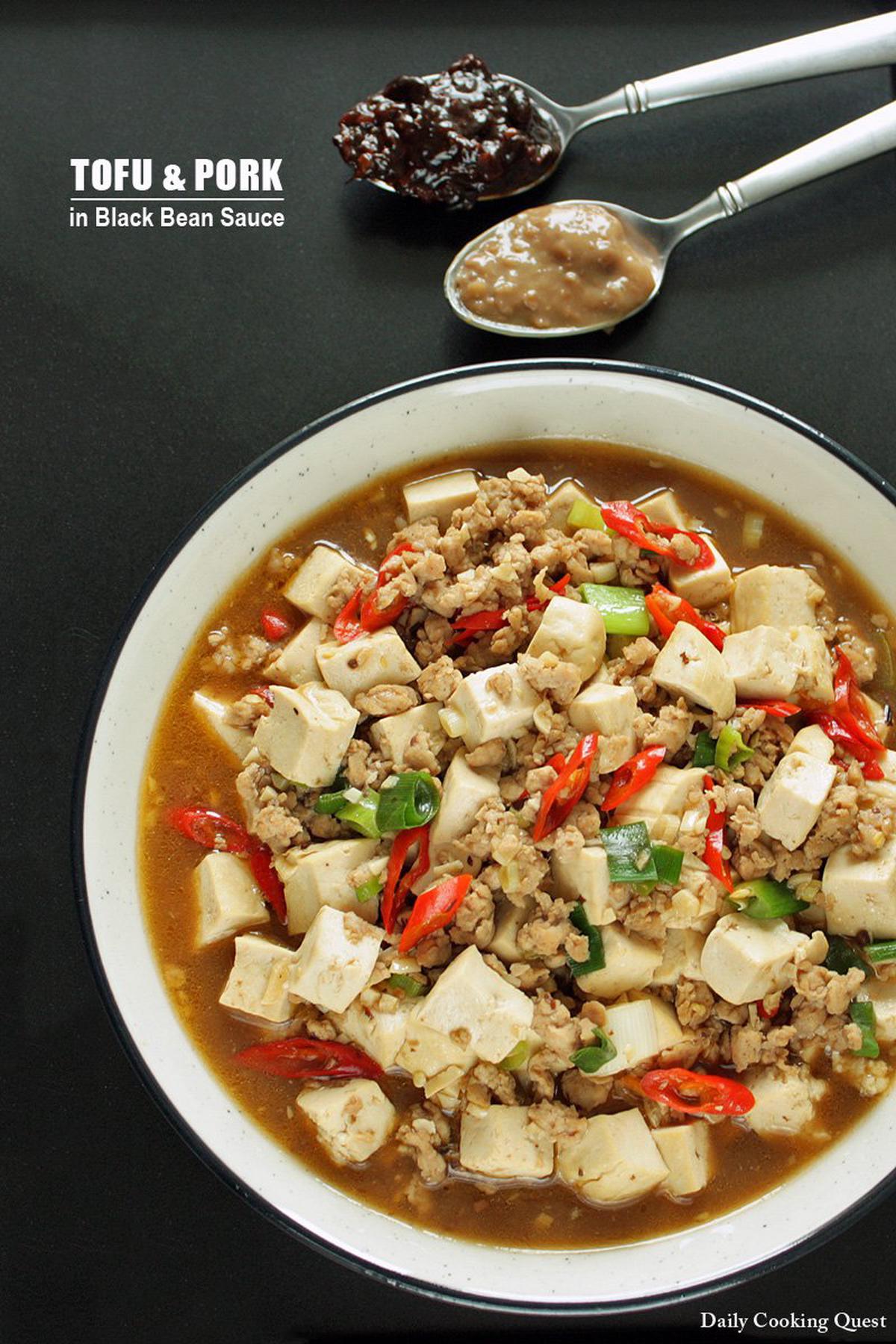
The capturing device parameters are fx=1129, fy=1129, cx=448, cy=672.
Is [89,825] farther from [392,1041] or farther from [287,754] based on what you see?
[392,1041]

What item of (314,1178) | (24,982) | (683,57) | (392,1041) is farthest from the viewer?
(683,57)

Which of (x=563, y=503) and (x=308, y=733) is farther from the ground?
(x=563, y=503)

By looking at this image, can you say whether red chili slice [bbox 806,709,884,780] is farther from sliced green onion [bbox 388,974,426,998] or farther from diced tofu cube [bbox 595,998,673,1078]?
sliced green onion [bbox 388,974,426,998]

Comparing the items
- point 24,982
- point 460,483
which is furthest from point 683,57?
point 24,982

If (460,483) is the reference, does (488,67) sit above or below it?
above

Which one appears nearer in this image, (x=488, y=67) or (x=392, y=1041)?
(x=392, y=1041)

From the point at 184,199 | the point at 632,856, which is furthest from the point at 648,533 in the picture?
the point at 184,199

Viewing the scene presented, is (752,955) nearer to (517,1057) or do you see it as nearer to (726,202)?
(517,1057)
